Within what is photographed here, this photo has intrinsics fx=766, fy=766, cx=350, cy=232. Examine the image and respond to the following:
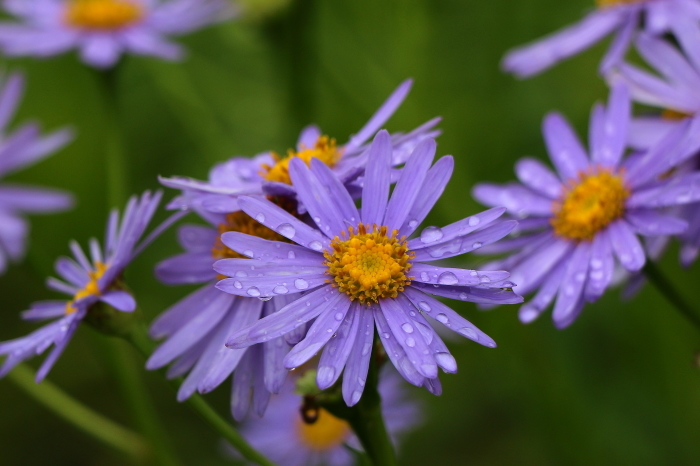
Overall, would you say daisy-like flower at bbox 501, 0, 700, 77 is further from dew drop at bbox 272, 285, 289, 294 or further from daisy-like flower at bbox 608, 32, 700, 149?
dew drop at bbox 272, 285, 289, 294

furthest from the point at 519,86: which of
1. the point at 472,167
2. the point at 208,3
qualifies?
the point at 208,3

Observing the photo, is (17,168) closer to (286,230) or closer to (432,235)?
(286,230)

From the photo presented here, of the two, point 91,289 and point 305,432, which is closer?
point 91,289

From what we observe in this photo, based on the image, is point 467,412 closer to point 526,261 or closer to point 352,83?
point 352,83

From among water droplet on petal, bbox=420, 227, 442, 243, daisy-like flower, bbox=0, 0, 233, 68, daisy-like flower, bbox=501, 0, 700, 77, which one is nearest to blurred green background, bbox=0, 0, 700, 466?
daisy-like flower, bbox=0, 0, 233, 68

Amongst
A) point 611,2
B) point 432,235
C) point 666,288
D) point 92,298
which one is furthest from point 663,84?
point 92,298

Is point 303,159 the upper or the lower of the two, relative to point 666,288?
upper

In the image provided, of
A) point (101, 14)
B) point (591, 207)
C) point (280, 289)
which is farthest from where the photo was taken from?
point (101, 14)
